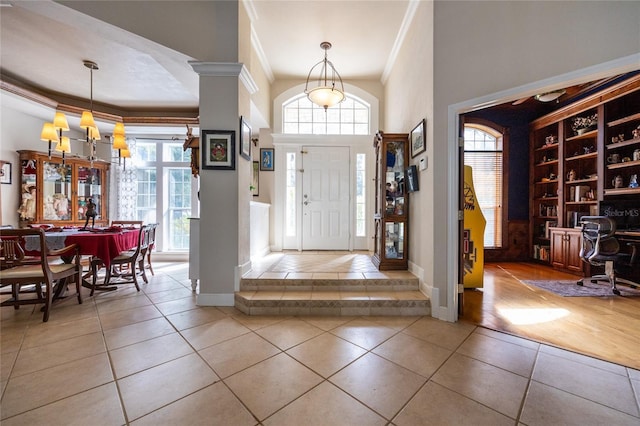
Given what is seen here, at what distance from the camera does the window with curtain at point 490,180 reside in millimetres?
5324

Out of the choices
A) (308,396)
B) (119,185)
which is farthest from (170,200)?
(308,396)

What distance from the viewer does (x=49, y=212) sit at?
4.67m

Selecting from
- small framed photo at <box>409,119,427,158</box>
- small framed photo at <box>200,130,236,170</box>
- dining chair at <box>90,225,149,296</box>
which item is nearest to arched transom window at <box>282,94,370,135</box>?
small framed photo at <box>409,119,427,158</box>

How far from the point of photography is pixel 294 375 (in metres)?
1.69

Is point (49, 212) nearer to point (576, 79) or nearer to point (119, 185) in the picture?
point (119, 185)

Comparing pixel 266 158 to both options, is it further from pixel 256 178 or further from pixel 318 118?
pixel 318 118

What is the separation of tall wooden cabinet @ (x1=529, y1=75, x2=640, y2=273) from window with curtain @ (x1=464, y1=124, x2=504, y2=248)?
0.60 meters

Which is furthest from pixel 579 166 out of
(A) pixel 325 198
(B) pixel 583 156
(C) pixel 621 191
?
(A) pixel 325 198

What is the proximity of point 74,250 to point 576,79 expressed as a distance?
17.3 feet

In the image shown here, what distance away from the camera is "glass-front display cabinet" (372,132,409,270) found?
3447mm

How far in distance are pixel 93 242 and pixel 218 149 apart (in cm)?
199

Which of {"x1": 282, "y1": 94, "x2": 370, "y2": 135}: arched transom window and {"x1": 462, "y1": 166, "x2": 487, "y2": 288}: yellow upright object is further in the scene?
{"x1": 282, "y1": 94, "x2": 370, "y2": 135}: arched transom window

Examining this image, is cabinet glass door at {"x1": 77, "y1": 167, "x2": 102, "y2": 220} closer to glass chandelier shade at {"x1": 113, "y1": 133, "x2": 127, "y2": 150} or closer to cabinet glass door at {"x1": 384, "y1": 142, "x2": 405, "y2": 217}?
glass chandelier shade at {"x1": 113, "y1": 133, "x2": 127, "y2": 150}

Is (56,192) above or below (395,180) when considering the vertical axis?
below
